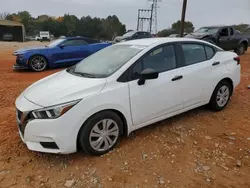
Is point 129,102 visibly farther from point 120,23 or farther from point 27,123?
point 120,23

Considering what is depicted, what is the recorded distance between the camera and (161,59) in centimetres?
396

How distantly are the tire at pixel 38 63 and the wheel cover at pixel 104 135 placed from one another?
23.9 ft

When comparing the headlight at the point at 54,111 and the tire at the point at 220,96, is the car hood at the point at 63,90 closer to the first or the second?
the headlight at the point at 54,111

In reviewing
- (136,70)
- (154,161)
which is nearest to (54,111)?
(136,70)

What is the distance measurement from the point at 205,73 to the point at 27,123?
305cm

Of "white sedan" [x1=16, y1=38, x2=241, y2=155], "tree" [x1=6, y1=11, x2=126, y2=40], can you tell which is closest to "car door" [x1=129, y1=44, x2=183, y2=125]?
"white sedan" [x1=16, y1=38, x2=241, y2=155]

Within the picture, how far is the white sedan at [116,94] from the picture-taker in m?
3.07

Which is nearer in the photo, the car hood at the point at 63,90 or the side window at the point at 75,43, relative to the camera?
the car hood at the point at 63,90

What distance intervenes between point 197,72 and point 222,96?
981 millimetres

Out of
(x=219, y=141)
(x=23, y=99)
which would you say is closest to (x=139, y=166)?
(x=219, y=141)

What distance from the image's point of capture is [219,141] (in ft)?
12.5

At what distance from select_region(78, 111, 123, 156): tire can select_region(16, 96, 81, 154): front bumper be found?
12 cm

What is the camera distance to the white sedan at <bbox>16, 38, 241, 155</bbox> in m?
3.07

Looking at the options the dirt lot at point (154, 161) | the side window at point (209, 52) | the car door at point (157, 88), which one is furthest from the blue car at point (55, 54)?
the car door at point (157, 88)
